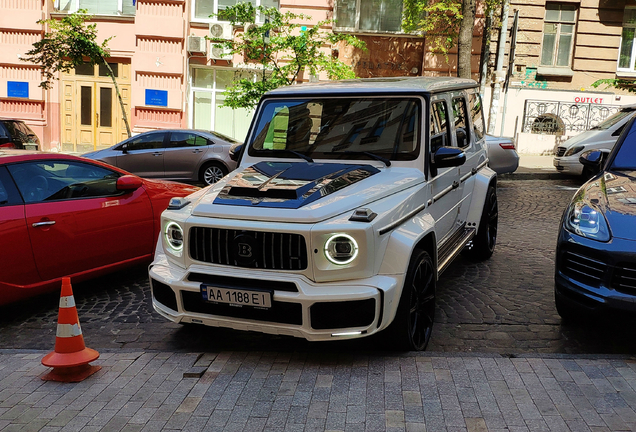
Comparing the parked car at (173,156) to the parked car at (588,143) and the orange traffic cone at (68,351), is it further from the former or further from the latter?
the orange traffic cone at (68,351)

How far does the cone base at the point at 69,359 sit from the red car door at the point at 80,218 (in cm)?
147

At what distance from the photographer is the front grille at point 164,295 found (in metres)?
4.34

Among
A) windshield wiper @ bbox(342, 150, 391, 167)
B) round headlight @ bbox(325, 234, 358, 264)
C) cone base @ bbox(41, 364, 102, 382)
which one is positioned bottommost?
cone base @ bbox(41, 364, 102, 382)

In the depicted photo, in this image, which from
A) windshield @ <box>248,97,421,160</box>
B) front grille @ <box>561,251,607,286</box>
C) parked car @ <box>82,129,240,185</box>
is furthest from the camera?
parked car @ <box>82,129,240,185</box>

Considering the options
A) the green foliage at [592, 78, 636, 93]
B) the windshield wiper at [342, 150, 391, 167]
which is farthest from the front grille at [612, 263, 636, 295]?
the green foliage at [592, 78, 636, 93]

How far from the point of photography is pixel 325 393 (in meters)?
3.81

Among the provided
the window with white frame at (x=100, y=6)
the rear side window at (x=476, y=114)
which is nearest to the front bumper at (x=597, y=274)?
the rear side window at (x=476, y=114)

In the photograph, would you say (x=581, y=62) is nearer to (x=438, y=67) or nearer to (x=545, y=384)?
(x=438, y=67)

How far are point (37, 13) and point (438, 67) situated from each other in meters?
12.9

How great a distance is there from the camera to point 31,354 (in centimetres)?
455

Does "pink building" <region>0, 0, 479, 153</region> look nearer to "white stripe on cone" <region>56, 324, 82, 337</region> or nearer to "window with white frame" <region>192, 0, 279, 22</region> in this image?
"window with white frame" <region>192, 0, 279, 22</region>

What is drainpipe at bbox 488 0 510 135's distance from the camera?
2034 cm

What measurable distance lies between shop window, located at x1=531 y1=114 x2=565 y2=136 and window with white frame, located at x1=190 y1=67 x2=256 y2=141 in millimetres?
9482

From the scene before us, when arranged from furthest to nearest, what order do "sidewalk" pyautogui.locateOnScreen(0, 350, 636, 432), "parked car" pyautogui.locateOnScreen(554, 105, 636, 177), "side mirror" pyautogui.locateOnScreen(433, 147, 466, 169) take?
"parked car" pyautogui.locateOnScreen(554, 105, 636, 177) → "side mirror" pyautogui.locateOnScreen(433, 147, 466, 169) → "sidewalk" pyautogui.locateOnScreen(0, 350, 636, 432)
